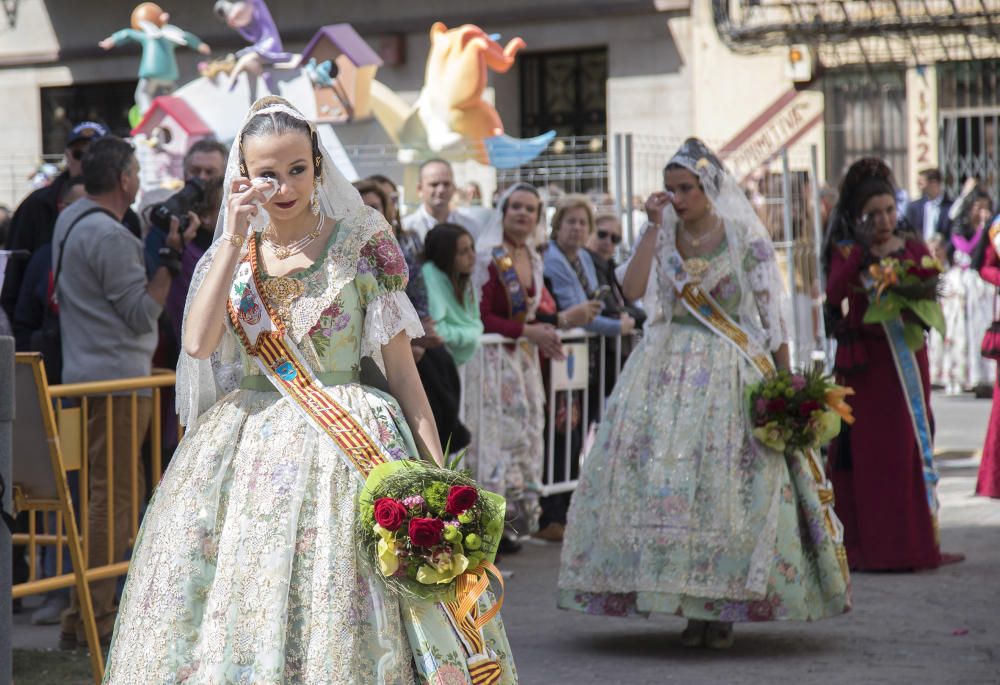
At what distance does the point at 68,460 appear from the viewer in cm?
591

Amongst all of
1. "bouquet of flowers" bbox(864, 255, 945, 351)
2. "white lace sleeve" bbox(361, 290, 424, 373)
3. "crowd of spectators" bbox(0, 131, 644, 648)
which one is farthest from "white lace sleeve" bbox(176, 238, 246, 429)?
"bouquet of flowers" bbox(864, 255, 945, 351)

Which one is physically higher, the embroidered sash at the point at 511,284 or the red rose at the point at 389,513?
the embroidered sash at the point at 511,284

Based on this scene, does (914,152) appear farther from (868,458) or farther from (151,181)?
(868,458)

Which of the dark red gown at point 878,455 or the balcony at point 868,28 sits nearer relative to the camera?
the dark red gown at point 878,455

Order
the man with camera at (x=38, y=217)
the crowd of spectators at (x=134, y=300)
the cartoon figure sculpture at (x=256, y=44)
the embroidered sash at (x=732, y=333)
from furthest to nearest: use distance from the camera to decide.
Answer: the cartoon figure sculpture at (x=256, y=44) < the man with camera at (x=38, y=217) < the embroidered sash at (x=732, y=333) < the crowd of spectators at (x=134, y=300)

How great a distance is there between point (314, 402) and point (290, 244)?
1.48 ft

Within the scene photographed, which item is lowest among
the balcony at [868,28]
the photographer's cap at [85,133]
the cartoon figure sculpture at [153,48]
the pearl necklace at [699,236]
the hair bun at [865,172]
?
the pearl necklace at [699,236]

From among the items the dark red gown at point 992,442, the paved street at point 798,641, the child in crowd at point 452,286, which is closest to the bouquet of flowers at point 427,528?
the paved street at point 798,641

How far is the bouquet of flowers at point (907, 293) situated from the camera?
8.24 m

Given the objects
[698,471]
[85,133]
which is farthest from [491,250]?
[698,471]

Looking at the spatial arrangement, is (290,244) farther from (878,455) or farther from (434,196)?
(434,196)

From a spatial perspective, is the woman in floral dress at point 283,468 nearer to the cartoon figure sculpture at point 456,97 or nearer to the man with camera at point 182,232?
the man with camera at point 182,232

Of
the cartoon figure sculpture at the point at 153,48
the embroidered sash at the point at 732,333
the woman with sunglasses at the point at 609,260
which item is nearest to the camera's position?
the embroidered sash at the point at 732,333

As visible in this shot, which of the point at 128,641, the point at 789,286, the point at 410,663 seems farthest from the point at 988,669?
the point at 789,286
